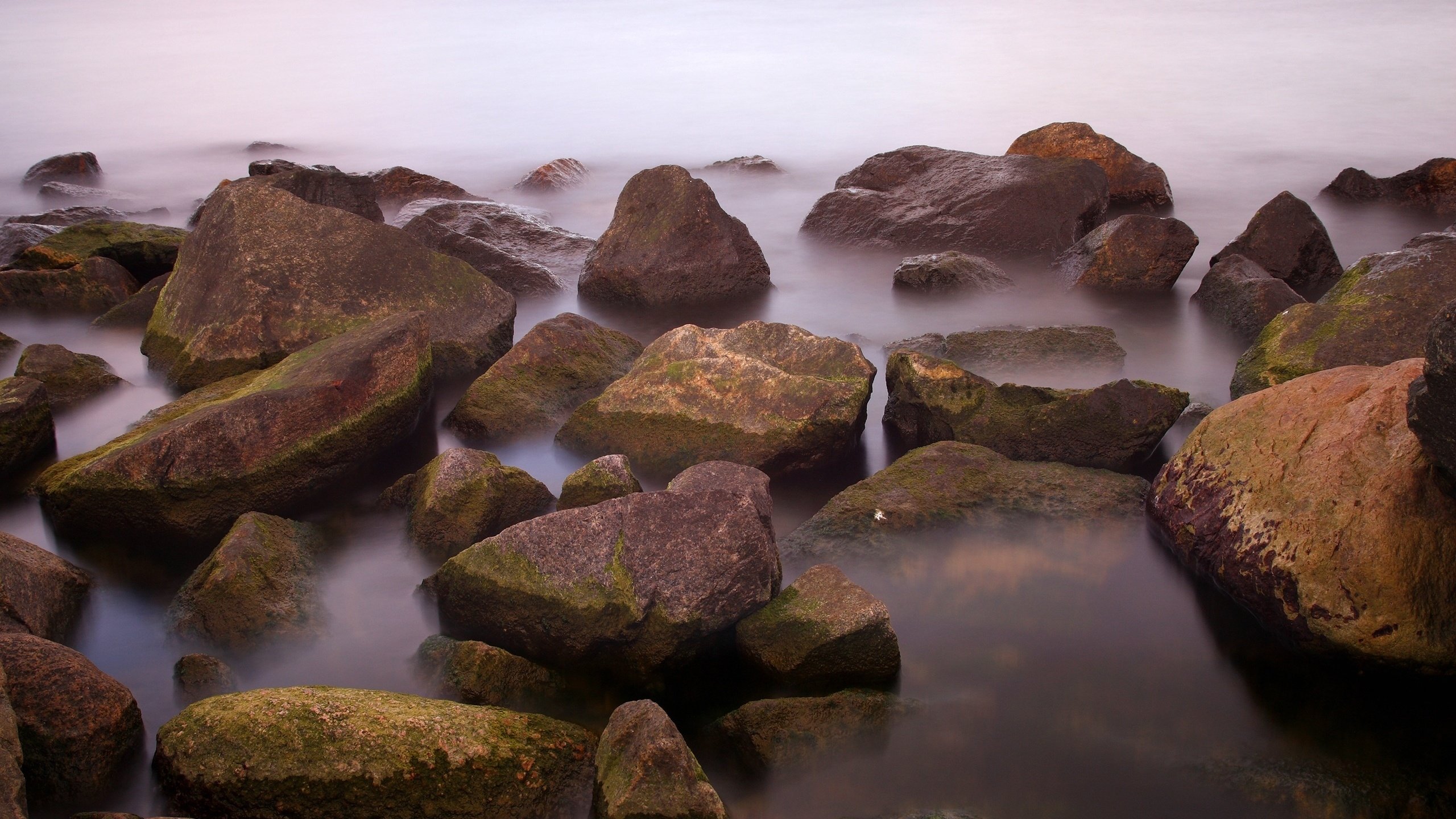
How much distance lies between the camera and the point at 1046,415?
211 inches

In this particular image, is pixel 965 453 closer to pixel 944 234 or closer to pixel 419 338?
pixel 419 338

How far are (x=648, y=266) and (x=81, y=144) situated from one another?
14.1 metres

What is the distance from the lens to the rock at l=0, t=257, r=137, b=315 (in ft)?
28.4

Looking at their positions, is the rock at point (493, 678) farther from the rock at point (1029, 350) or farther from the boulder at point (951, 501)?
the rock at point (1029, 350)

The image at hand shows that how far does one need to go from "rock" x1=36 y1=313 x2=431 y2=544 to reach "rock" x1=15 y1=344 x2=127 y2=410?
128cm

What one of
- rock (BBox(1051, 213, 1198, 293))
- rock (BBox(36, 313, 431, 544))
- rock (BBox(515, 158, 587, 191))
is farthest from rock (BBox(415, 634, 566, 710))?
rock (BBox(515, 158, 587, 191))

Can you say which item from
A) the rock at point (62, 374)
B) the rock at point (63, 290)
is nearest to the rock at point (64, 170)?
the rock at point (63, 290)

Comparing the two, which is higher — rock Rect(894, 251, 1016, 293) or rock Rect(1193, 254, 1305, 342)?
rock Rect(1193, 254, 1305, 342)

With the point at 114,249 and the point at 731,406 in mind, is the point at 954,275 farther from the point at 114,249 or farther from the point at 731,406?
the point at 114,249

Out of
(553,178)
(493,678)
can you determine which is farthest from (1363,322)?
(553,178)

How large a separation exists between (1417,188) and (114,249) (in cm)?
1234

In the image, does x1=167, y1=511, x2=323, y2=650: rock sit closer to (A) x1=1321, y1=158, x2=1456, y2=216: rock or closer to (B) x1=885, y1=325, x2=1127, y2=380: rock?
(B) x1=885, y1=325, x2=1127, y2=380: rock

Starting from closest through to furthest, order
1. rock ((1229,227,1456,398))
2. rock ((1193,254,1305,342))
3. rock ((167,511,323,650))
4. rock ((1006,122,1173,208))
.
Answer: rock ((167,511,323,650)) → rock ((1229,227,1456,398)) → rock ((1193,254,1305,342)) → rock ((1006,122,1173,208))

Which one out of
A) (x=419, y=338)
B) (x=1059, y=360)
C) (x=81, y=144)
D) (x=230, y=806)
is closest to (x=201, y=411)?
(x=419, y=338)
